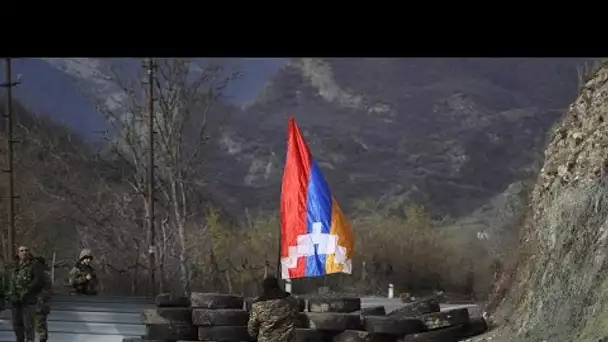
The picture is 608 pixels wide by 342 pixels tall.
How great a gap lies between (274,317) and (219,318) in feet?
7.11

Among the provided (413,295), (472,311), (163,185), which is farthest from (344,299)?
(163,185)

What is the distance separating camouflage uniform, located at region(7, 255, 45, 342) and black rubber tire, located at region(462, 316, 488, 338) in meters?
4.56

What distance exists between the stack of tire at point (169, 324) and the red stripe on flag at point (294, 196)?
4.11 ft

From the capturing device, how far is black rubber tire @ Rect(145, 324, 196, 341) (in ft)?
34.8

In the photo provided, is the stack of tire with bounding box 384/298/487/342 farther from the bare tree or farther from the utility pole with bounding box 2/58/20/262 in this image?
the utility pole with bounding box 2/58/20/262

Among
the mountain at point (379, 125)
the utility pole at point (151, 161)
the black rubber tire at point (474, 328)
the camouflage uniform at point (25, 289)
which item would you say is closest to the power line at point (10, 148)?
the mountain at point (379, 125)

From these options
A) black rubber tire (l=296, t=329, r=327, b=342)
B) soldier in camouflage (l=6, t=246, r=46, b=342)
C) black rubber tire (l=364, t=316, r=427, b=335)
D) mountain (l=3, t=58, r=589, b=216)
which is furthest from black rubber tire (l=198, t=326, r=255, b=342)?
mountain (l=3, t=58, r=589, b=216)

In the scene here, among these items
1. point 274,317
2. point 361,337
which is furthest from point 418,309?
point 274,317

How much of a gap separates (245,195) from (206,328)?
9551 millimetres

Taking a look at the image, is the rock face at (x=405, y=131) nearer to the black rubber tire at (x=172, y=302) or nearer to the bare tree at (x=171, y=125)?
the bare tree at (x=171, y=125)

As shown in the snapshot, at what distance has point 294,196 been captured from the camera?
11477 mm

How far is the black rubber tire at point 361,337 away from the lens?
10453 mm

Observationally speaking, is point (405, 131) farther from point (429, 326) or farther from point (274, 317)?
point (274, 317)
